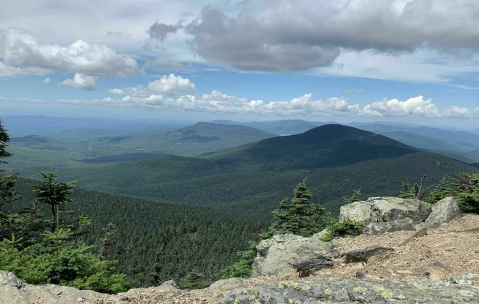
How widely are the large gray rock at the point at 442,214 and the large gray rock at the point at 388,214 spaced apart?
2.24 ft

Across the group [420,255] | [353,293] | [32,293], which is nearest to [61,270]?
[32,293]

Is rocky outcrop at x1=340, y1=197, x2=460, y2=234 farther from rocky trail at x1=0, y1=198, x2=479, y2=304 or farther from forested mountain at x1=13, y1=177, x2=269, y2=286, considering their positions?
forested mountain at x1=13, y1=177, x2=269, y2=286

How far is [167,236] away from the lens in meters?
158

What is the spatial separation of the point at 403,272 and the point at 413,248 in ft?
13.1

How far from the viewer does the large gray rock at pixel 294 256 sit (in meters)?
16.2

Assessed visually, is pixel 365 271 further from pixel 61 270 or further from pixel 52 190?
pixel 52 190

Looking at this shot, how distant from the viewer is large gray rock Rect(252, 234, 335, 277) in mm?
16219

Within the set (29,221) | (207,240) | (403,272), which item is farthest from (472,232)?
(207,240)

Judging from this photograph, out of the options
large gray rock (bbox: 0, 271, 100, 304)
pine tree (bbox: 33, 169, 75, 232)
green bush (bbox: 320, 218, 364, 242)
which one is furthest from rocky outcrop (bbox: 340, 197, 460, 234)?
pine tree (bbox: 33, 169, 75, 232)

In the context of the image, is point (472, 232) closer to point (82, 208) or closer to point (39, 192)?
point (39, 192)

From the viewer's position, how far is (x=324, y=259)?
53.3 feet

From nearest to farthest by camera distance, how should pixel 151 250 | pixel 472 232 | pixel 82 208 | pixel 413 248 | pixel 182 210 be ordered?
pixel 413 248 < pixel 472 232 < pixel 151 250 < pixel 82 208 < pixel 182 210

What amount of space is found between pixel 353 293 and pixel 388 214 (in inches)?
599

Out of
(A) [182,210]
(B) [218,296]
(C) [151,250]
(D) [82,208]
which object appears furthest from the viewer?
(A) [182,210]
